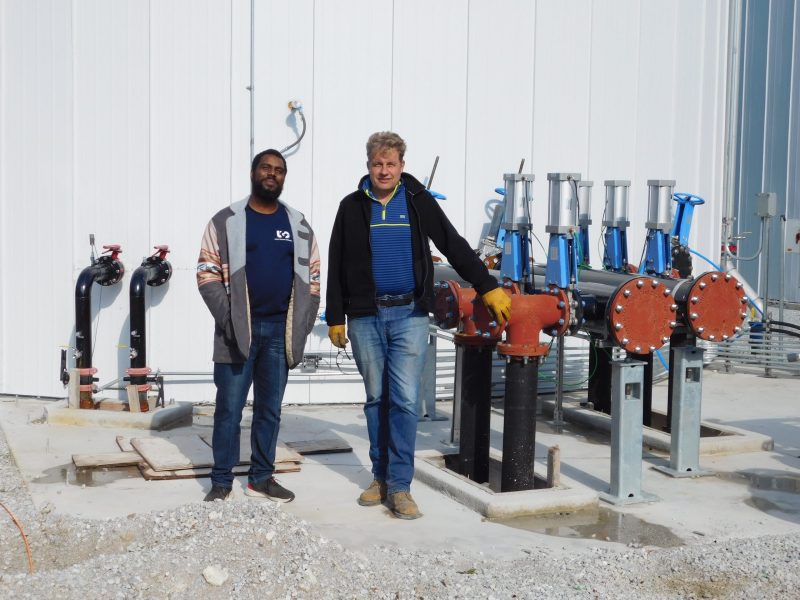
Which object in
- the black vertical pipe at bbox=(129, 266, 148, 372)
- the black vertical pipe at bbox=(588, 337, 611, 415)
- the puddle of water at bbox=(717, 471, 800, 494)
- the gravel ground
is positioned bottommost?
the puddle of water at bbox=(717, 471, 800, 494)

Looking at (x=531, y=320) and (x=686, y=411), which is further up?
(x=531, y=320)

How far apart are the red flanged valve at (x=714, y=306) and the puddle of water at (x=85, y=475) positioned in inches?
140

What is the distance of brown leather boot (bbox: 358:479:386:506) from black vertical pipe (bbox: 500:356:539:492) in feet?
2.31

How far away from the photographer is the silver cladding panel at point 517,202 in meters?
6.27

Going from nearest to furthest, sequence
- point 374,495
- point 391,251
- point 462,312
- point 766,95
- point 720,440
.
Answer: point 391,251, point 374,495, point 462,312, point 720,440, point 766,95

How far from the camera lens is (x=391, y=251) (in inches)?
213

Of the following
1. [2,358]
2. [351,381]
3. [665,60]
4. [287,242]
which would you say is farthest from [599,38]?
[2,358]

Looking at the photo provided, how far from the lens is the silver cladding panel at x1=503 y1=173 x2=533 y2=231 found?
6.27 metres

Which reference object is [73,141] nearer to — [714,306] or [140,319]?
[140,319]

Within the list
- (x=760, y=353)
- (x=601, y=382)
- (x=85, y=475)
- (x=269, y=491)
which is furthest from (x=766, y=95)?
(x=85, y=475)

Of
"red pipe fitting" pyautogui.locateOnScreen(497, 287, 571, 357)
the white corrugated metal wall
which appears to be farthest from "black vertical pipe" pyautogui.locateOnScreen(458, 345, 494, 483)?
the white corrugated metal wall

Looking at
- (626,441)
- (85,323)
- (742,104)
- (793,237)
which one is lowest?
(626,441)

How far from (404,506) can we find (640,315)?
178 centimetres

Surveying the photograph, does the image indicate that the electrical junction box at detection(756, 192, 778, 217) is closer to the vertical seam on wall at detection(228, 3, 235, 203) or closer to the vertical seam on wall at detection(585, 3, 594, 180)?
the vertical seam on wall at detection(585, 3, 594, 180)
